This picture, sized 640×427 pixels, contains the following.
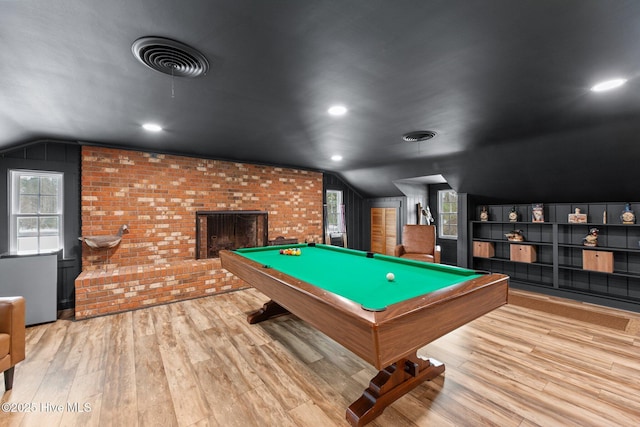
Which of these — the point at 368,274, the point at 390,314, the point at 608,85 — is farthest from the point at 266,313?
the point at 608,85

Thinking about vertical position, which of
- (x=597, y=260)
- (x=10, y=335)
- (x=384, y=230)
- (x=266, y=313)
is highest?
(x=384, y=230)

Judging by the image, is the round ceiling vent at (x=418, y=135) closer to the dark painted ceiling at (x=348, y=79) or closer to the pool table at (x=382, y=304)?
the dark painted ceiling at (x=348, y=79)

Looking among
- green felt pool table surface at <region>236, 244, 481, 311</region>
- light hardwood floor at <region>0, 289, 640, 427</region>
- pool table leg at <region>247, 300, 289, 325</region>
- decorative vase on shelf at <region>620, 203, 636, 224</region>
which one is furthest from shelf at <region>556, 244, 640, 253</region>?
pool table leg at <region>247, 300, 289, 325</region>

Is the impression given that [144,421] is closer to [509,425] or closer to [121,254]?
[509,425]

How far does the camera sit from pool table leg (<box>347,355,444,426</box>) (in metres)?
1.70

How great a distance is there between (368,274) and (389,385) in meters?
0.78

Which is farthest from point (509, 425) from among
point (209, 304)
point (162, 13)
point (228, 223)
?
point (228, 223)

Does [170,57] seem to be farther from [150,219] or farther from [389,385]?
[150,219]

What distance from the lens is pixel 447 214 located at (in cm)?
626

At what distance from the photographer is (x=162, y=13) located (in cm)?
128

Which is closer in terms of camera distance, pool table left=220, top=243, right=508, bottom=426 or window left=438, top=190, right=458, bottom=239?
pool table left=220, top=243, right=508, bottom=426

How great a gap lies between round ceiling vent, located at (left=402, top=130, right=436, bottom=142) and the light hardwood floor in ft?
7.47

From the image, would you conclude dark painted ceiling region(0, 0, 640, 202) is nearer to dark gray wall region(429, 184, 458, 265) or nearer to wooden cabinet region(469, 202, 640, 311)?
wooden cabinet region(469, 202, 640, 311)

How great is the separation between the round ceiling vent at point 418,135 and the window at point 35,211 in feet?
15.3
